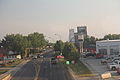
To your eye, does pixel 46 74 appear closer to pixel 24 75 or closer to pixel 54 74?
pixel 54 74

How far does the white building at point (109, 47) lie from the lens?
8772cm

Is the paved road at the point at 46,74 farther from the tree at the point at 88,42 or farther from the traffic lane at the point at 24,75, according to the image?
the tree at the point at 88,42

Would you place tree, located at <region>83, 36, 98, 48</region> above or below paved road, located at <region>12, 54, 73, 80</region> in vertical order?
above

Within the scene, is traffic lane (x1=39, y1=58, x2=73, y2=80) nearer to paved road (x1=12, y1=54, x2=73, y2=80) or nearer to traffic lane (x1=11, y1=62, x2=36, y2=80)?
paved road (x1=12, y1=54, x2=73, y2=80)

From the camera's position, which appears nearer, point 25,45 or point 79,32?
point 25,45

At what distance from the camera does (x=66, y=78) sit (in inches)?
1432

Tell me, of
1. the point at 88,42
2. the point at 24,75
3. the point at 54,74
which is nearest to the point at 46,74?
the point at 54,74

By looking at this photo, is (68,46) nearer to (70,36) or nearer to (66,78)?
(66,78)

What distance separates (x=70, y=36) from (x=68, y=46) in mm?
76203

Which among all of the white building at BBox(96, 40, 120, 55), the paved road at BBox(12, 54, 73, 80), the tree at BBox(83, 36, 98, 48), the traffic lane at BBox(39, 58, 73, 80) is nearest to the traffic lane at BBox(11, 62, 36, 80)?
the paved road at BBox(12, 54, 73, 80)

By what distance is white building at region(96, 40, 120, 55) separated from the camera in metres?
87.7

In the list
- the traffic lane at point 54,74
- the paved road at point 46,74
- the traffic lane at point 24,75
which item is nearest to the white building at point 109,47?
the paved road at point 46,74

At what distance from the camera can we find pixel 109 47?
90.0 meters

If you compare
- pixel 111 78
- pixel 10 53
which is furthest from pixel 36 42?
pixel 111 78
